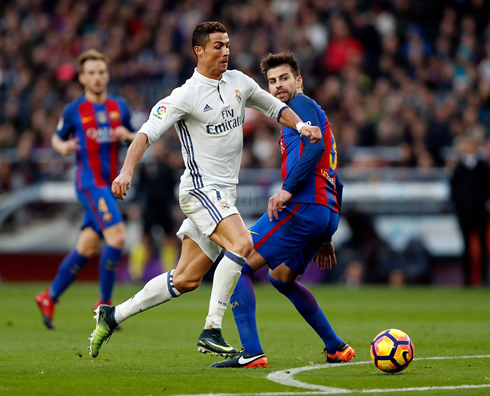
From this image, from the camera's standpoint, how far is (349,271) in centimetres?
1731

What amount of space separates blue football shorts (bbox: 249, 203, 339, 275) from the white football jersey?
46 cm

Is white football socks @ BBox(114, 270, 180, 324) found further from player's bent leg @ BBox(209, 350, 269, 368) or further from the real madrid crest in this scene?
the real madrid crest

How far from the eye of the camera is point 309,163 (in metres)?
6.38

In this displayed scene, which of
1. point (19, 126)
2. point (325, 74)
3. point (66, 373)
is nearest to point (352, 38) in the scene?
point (325, 74)

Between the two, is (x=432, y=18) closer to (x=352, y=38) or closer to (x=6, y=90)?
(x=352, y=38)

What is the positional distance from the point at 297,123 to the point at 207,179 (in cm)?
79

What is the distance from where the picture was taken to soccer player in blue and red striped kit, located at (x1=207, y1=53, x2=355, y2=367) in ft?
20.9

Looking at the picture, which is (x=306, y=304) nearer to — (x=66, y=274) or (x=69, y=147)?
(x=66, y=274)

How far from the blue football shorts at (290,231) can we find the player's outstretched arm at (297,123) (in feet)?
2.06

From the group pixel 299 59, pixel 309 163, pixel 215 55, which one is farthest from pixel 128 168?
pixel 299 59

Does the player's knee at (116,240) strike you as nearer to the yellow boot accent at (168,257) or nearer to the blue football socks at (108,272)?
the blue football socks at (108,272)

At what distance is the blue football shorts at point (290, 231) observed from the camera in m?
6.48

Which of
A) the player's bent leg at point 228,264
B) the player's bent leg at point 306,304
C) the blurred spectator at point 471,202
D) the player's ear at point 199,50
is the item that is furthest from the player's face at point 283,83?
the blurred spectator at point 471,202

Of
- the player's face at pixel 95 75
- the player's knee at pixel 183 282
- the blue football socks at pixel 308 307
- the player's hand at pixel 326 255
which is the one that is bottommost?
the blue football socks at pixel 308 307
